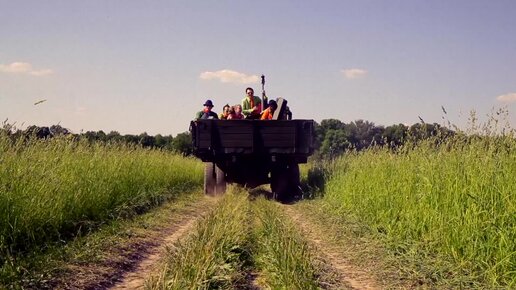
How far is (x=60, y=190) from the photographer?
25.2ft

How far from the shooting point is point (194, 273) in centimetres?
491

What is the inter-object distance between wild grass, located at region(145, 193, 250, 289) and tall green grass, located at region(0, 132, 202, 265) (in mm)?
1690

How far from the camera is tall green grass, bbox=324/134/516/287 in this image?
5.45m

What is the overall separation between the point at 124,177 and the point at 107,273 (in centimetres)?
570

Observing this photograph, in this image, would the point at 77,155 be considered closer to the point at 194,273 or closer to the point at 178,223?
the point at 178,223

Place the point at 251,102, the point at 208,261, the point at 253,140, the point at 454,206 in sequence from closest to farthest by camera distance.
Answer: the point at 208,261 → the point at 454,206 → the point at 253,140 → the point at 251,102

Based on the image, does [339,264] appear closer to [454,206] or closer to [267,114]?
[454,206]

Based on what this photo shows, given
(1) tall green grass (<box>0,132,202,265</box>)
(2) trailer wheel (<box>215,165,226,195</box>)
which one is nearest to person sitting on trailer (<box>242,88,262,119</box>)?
(2) trailer wheel (<box>215,165,226,195</box>)

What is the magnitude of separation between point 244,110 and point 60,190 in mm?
8997

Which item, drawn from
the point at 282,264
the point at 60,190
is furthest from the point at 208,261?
the point at 60,190

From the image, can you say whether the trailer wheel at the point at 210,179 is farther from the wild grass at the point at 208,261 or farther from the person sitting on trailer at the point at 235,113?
the wild grass at the point at 208,261

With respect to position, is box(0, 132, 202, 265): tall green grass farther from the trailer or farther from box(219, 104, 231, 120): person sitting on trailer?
box(219, 104, 231, 120): person sitting on trailer

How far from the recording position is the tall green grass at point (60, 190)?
635 centimetres

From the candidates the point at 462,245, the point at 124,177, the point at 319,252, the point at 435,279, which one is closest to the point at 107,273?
the point at 319,252
